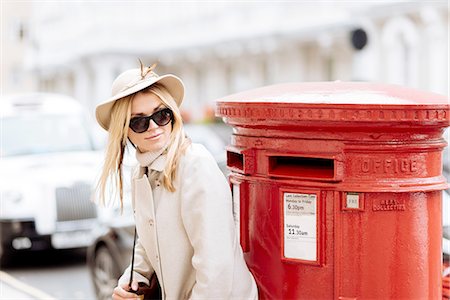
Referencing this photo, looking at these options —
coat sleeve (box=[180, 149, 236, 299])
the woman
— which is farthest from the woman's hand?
coat sleeve (box=[180, 149, 236, 299])

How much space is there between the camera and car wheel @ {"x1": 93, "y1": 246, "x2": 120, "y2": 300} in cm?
664

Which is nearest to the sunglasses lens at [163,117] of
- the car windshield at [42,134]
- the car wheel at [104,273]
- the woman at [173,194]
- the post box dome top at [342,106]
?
the woman at [173,194]

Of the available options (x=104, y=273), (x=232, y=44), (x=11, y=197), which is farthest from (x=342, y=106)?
(x=232, y=44)

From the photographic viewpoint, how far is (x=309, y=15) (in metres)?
30.6

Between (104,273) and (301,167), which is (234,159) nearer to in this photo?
(301,167)

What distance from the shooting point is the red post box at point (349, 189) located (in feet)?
10.1

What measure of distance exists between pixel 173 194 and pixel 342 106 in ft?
2.41

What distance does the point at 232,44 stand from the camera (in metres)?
35.8

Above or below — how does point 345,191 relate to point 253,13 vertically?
below

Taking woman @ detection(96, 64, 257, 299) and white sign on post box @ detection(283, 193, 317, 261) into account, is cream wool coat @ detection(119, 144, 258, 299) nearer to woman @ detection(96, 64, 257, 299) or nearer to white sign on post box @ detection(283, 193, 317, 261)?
woman @ detection(96, 64, 257, 299)

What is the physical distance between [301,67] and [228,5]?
5.43m

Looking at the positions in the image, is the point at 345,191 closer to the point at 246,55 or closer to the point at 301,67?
the point at 301,67

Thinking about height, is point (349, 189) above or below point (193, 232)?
above

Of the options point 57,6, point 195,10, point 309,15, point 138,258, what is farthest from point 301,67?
point 138,258
